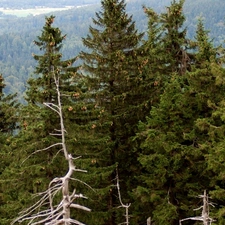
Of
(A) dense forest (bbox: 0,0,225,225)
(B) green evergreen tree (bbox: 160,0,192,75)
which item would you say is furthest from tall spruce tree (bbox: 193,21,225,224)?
(B) green evergreen tree (bbox: 160,0,192,75)

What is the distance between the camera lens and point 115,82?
16844 millimetres

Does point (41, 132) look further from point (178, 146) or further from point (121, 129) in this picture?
point (121, 129)

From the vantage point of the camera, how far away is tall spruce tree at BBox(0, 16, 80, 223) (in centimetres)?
1290

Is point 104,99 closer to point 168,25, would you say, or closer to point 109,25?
point 109,25

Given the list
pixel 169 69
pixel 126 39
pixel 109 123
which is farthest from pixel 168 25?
pixel 109 123

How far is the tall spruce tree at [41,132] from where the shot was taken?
12898 mm

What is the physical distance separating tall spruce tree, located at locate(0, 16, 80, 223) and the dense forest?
0.03 m

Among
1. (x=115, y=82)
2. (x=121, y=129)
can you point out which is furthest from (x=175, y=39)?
(x=121, y=129)

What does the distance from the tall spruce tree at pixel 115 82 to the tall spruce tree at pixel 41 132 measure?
2645 mm

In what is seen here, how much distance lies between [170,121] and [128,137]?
294 cm

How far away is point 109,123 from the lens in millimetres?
15172

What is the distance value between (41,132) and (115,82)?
5.02 m

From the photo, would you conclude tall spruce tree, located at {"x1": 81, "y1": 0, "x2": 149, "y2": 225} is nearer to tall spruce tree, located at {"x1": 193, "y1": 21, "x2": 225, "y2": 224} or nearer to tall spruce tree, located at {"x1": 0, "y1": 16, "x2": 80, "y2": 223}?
tall spruce tree, located at {"x1": 0, "y1": 16, "x2": 80, "y2": 223}

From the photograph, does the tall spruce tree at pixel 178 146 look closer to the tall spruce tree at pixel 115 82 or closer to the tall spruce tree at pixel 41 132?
the tall spruce tree at pixel 115 82
